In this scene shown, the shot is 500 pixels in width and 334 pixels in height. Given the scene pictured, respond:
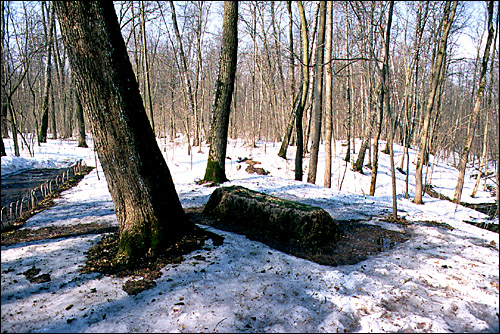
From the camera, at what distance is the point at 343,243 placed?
4703mm

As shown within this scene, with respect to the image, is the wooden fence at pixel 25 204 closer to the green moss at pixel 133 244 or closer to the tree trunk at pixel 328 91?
the green moss at pixel 133 244

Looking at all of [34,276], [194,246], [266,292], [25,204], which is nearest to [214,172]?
[25,204]

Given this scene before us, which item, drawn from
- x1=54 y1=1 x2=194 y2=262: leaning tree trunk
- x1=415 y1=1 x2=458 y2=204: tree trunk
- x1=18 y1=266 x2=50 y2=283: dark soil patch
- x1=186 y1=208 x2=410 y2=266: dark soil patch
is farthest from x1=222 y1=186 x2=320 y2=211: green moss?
x1=415 y1=1 x2=458 y2=204: tree trunk

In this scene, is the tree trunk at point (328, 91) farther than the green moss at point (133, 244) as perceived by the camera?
Yes

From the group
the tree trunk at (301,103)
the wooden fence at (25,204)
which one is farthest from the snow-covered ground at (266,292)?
the tree trunk at (301,103)

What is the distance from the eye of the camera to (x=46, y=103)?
19734 millimetres

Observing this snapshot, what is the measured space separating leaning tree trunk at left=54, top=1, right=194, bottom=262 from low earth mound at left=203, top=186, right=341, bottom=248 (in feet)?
5.32

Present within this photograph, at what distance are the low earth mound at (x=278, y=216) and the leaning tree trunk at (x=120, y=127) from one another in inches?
63.9

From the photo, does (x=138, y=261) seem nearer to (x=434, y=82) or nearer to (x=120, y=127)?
(x=120, y=127)

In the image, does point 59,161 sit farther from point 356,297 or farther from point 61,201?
point 356,297

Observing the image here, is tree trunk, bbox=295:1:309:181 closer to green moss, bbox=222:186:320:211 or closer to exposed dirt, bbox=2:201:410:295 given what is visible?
green moss, bbox=222:186:320:211

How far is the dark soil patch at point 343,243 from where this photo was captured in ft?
13.9

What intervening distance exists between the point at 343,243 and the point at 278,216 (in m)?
1.08

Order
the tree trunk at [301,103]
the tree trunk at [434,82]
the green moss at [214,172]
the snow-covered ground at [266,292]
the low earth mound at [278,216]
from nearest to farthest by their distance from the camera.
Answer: the snow-covered ground at [266,292] → the low earth mound at [278,216] → the tree trunk at [434,82] → the green moss at [214,172] → the tree trunk at [301,103]
